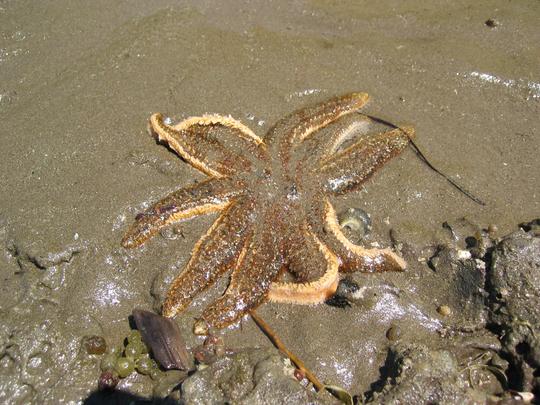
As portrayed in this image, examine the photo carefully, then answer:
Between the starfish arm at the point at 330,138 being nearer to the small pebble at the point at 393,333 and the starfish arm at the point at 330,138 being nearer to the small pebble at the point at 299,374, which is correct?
the small pebble at the point at 393,333

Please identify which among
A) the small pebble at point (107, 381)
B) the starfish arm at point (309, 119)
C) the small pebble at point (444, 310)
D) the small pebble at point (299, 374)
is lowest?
the small pebble at point (299, 374)

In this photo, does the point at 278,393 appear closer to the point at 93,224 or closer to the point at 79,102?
the point at 93,224

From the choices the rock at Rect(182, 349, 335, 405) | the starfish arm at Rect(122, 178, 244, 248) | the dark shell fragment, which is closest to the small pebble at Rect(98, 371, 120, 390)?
the dark shell fragment

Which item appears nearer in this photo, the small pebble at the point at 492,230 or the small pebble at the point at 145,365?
the small pebble at the point at 145,365

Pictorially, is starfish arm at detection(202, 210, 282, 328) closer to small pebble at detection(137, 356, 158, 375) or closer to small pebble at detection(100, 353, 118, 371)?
small pebble at detection(137, 356, 158, 375)

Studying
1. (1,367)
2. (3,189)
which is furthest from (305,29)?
(1,367)

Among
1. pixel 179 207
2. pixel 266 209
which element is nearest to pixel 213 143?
pixel 179 207

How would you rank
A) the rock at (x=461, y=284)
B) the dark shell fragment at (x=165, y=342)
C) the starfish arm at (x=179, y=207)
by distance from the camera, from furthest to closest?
1. the starfish arm at (x=179, y=207)
2. the rock at (x=461, y=284)
3. the dark shell fragment at (x=165, y=342)

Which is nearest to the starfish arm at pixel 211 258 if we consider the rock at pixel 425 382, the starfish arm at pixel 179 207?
the starfish arm at pixel 179 207
